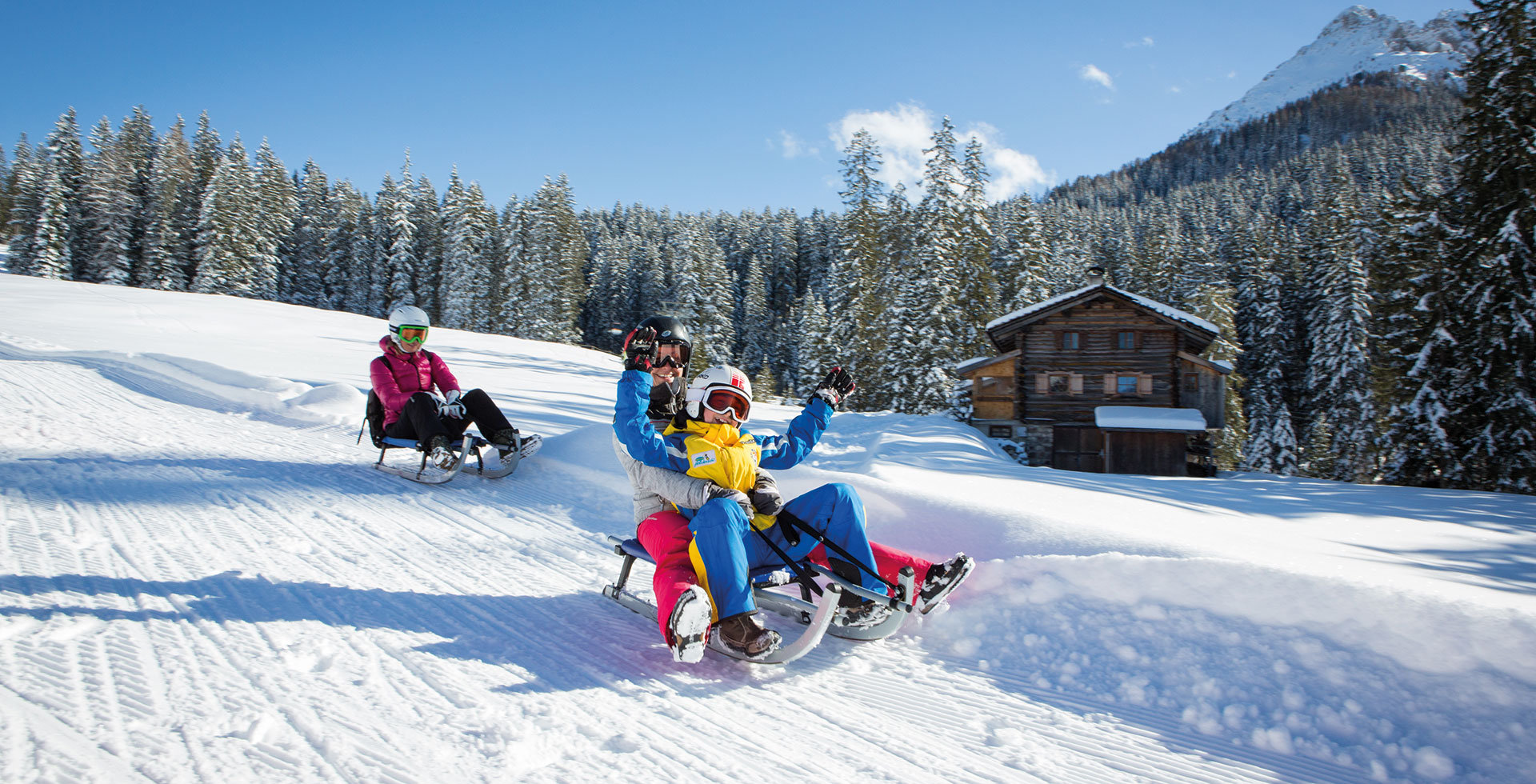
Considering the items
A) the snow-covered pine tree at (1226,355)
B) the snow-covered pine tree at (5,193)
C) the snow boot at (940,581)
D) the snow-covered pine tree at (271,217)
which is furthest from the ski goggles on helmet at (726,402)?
the snow-covered pine tree at (5,193)

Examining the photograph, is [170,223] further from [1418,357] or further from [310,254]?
[1418,357]

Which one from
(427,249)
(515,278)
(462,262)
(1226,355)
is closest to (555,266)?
(515,278)

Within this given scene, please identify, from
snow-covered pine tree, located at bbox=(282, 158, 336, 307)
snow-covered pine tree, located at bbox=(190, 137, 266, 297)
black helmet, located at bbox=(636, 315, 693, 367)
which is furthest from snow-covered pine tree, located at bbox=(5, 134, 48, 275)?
black helmet, located at bbox=(636, 315, 693, 367)

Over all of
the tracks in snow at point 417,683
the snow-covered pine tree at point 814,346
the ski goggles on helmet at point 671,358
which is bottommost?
the tracks in snow at point 417,683

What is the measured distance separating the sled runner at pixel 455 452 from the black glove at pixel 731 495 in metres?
4.05

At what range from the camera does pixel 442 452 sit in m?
6.88

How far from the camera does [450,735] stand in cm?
253

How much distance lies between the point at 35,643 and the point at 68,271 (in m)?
58.4

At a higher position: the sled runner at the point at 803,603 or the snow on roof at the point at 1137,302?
the snow on roof at the point at 1137,302

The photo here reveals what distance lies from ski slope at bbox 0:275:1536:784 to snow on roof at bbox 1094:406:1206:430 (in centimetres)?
1563

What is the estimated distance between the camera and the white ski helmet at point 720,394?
3.77m

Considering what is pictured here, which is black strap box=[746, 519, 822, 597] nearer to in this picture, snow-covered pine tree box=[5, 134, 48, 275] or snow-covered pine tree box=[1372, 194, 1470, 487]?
snow-covered pine tree box=[1372, 194, 1470, 487]

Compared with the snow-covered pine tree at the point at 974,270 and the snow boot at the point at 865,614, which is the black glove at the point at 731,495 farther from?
the snow-covered pine tree at the point at 974,270

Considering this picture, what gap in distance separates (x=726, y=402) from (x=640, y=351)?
558mm
